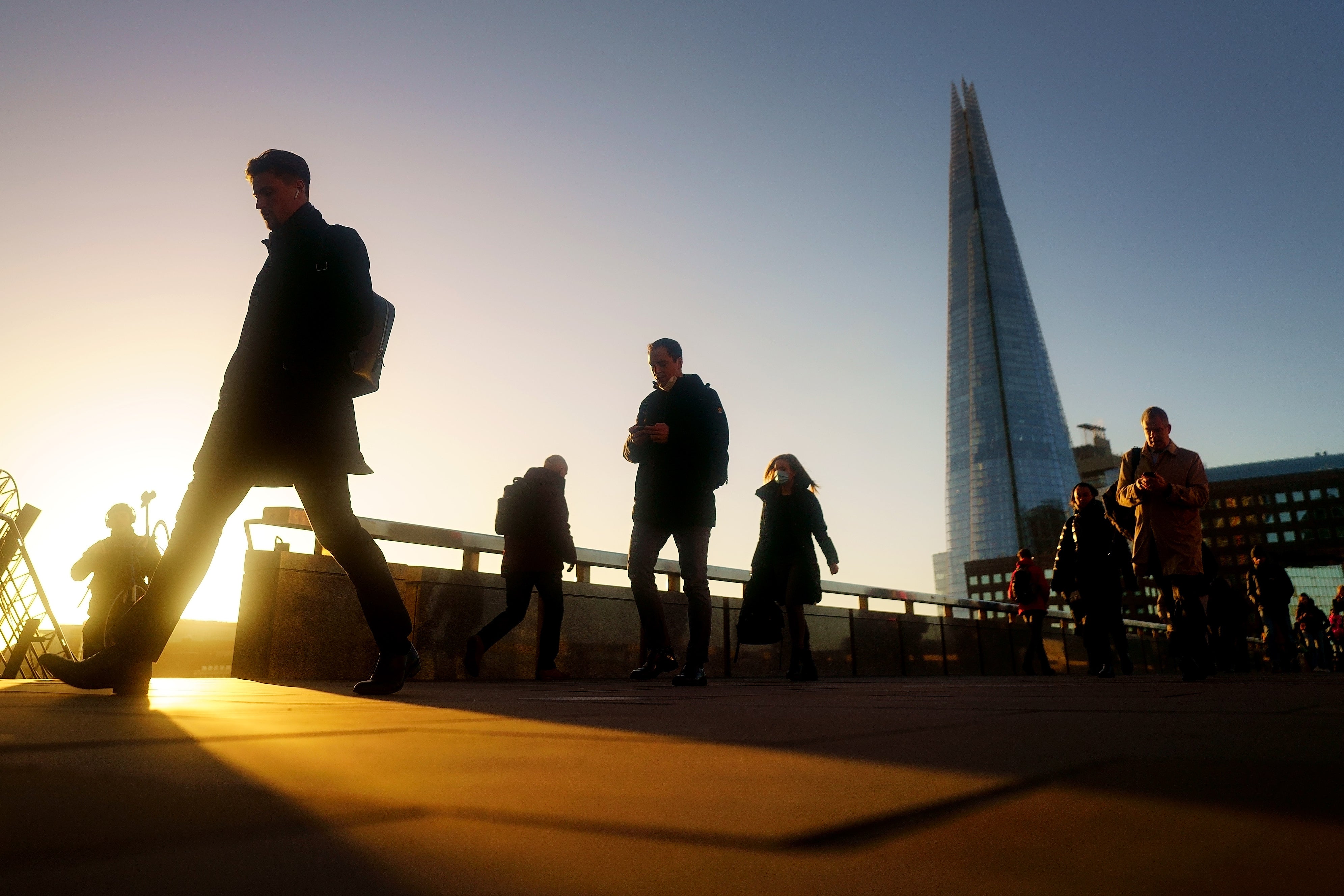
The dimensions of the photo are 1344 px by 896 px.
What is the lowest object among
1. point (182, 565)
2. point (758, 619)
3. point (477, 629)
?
point (477, 629)

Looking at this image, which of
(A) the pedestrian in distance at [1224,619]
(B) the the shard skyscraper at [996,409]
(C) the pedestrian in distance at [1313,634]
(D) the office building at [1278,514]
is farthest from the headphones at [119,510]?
(B) the the shard skyscraper at [996,409]

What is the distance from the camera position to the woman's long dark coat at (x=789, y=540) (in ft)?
25.4

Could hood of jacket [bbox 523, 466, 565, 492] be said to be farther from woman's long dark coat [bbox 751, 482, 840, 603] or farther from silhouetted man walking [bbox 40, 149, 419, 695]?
silhouetted man walking [bbox 40, 149, 419, 695]

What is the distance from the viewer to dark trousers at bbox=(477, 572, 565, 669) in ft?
22.2

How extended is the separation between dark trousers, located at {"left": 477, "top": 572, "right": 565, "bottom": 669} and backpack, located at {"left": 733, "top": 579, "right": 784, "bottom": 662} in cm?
180

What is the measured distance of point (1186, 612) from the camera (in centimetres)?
625

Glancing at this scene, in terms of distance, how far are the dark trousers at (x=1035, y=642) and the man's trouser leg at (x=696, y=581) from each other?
338 inches

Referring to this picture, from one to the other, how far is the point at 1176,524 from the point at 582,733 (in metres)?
5.76

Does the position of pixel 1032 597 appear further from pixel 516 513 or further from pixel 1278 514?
pixel 1278 514

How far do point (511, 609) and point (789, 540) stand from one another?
2.43m

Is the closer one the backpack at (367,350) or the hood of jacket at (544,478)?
the backpack at (367,350)

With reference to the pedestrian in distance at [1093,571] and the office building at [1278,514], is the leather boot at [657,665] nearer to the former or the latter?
the pedestrian in distance at [1093,571]

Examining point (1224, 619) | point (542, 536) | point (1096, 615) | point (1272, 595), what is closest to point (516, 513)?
point (542, 536)

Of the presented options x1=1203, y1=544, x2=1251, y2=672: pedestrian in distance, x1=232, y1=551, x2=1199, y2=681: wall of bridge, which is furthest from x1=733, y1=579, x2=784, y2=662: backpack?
x1=1203, y1=544, x2=1251, y2=672: pedestrian in distance
